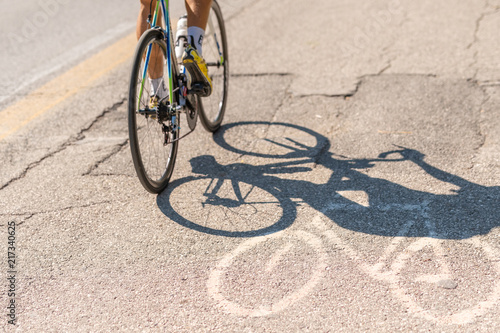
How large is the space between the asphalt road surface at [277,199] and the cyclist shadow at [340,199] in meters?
0.01

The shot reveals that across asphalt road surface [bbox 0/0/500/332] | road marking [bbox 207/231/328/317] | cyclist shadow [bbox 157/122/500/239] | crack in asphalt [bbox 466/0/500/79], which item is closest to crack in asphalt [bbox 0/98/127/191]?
asphalt road surface [bbox 0/0/500/332]

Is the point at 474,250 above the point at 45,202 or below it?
above

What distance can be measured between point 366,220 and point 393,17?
4525 millimetres

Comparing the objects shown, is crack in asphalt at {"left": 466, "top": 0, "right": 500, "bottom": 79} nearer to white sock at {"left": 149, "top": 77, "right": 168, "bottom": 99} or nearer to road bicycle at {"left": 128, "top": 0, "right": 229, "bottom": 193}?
road bicycle at {"left": 128, "top": 0, "right": 229, "bottom": 193}

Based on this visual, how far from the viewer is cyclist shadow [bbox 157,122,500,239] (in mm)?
3119

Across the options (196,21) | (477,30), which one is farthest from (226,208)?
(477,30)

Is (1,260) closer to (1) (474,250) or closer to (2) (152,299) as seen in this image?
(2) (152,299)

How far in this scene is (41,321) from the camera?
2.59 meters

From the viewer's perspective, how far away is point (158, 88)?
11.8 ft

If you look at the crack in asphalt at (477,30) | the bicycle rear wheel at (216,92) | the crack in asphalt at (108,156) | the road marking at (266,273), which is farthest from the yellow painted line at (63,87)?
the crack in asphalt at (477,30)

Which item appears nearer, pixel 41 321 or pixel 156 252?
pixel 41 321

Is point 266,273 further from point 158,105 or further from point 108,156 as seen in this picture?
point 108,156

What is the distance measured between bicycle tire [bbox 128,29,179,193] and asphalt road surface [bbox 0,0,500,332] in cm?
14

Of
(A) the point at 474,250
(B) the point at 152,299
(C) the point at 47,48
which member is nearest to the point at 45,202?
(B) the point at 152,299
